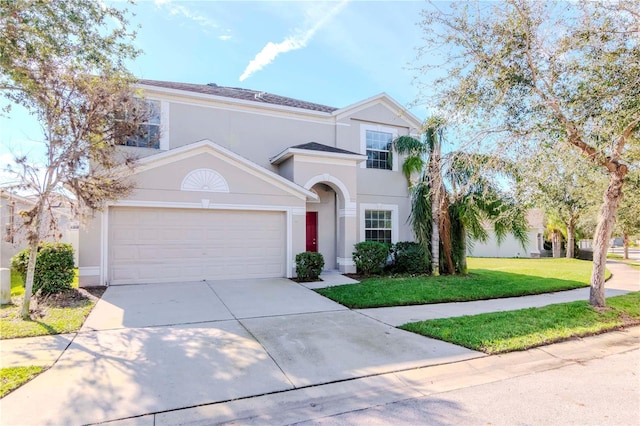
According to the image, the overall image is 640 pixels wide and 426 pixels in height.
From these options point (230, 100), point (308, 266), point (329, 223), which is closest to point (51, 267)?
point (308, 266)

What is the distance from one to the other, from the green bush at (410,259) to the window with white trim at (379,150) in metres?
3.68

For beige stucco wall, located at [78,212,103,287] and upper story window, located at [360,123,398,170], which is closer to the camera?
beige stucco wall, located at [78,212,103,287]

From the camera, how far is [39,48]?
643 cm

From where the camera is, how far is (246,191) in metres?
11.5

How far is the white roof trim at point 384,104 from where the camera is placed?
14.7 meters

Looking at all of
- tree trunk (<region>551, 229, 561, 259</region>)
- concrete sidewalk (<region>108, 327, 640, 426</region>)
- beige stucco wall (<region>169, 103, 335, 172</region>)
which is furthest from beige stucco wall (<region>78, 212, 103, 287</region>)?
tree trunk (<region>551, 229, 561, 259</region>)

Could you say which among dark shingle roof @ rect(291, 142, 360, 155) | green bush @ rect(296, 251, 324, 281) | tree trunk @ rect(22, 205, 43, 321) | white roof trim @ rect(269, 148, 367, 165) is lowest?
green bush @ rect(296, 251, 324, 281)

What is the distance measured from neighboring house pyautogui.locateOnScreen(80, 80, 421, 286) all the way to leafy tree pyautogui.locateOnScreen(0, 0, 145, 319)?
74.8 inches

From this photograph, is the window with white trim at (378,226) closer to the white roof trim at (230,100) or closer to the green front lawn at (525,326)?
the white roof trim at (230,100)

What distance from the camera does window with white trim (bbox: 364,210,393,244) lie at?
587 inches

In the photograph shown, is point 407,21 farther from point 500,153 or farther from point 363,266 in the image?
point 363,266

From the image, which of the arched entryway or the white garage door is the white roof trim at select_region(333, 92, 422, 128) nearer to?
the arched entryway

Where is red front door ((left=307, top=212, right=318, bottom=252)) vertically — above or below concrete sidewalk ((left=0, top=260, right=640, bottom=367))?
above

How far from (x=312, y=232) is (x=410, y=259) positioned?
407 cm
